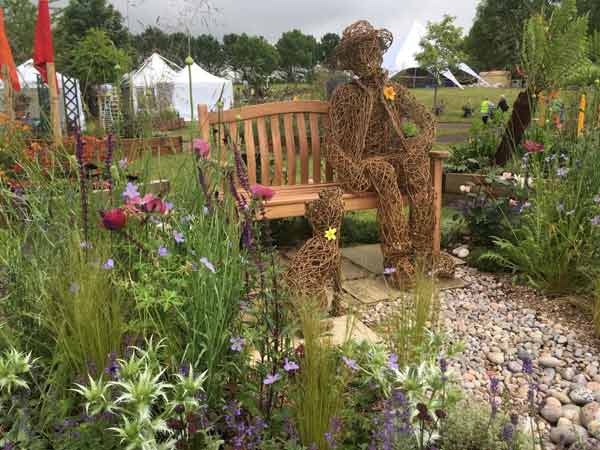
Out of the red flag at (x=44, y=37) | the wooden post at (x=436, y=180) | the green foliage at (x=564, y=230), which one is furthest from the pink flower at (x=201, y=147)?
the red flag at (x=44, y=37)

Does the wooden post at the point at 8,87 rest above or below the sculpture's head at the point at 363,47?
below

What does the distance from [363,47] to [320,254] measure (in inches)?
55.1

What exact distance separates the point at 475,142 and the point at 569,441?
4.42 metres

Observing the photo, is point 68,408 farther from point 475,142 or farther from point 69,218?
point 475,142

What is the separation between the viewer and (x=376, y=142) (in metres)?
3.59

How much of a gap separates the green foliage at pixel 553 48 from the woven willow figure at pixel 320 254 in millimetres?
2816

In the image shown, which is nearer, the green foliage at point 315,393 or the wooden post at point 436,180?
the green foliage at point 315,393

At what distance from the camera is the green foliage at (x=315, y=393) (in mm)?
1573

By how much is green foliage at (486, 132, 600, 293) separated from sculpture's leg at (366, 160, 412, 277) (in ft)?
2.01

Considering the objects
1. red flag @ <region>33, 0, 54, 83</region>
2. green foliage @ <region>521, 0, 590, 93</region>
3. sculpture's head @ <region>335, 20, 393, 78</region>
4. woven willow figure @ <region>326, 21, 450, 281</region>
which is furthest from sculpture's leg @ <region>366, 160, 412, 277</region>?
red flag @ <region>33, 0, 54, 83</region>

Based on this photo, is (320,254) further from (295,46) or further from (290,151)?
(295,46)

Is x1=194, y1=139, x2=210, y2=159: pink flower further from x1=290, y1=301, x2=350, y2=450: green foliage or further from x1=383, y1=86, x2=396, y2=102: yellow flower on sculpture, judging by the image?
x1=383, y1=86, x2=396, y2=102: yellow flower on sculpture

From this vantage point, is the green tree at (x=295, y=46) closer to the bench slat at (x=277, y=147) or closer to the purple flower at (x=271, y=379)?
the bench slat at (x=277, y=147)

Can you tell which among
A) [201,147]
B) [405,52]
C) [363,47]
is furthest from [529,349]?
[405,52]
